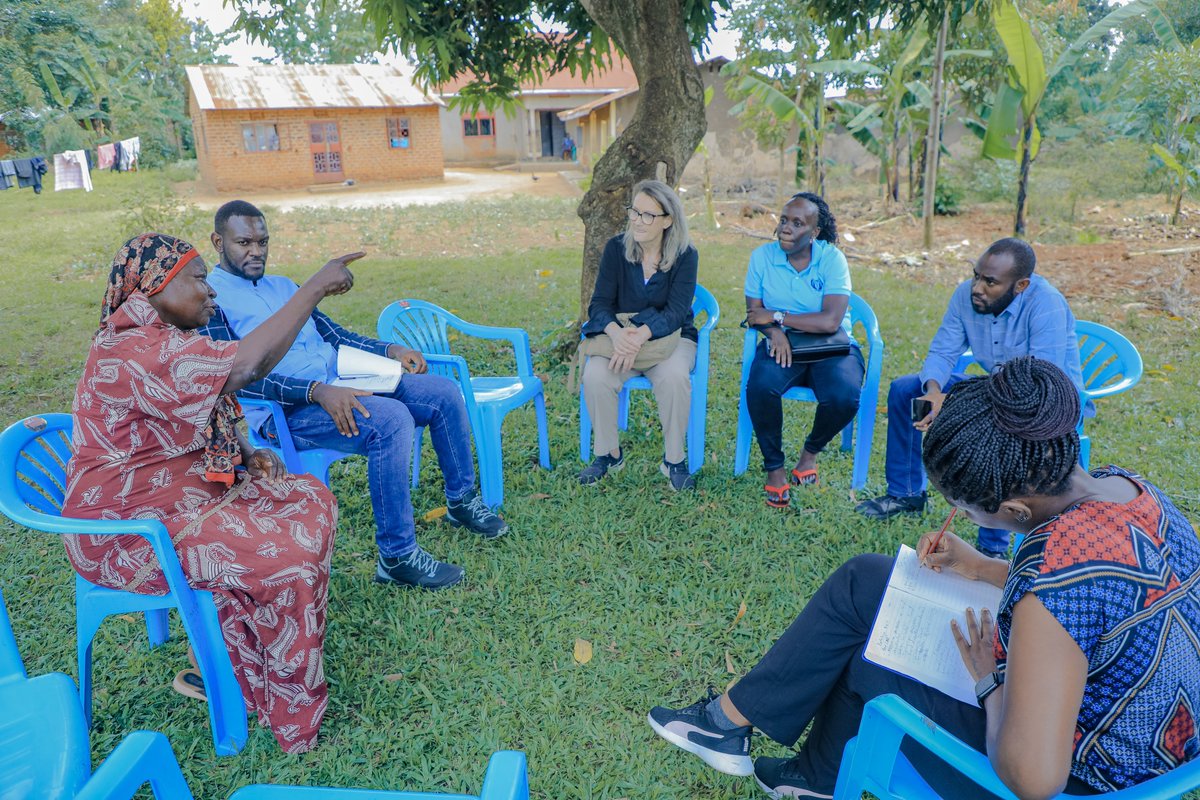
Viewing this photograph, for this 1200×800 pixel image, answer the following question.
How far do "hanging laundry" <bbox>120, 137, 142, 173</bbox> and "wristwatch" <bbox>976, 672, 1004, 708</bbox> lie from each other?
2884cm

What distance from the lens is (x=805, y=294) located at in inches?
167

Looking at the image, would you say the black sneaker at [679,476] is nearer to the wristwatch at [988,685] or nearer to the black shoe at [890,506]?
the black shoe at [890,506]

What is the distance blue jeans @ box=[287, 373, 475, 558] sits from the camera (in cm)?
329

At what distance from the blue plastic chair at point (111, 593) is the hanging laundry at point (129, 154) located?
26.6 m

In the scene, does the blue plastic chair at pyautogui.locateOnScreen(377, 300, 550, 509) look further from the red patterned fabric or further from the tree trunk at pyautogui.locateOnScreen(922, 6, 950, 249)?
the tree trunk at pyautogui.locateOnScreen(922, 6, 950, 249)

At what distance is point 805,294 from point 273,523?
2907mm

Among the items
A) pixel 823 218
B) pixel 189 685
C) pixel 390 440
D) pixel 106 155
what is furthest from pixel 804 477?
pixel 106 155

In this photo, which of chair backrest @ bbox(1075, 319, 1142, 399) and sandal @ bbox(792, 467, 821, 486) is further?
sandal @ bbox(792, 467, 821, 486)

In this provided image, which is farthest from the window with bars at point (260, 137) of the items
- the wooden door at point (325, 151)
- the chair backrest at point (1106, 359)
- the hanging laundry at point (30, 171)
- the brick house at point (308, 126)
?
the chair backrest at point (1106, 359)

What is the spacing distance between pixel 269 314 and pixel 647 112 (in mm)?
3214

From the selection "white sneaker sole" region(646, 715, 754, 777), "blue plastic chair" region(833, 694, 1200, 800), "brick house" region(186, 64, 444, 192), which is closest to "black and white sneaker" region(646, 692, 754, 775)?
"white sneaker sole" region(646, 715, 754, 777)

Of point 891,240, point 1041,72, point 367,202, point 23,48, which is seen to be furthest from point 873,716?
point 23,48

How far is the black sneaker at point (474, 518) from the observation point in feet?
12.3

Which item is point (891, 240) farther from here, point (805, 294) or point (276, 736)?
point (276, 736)
